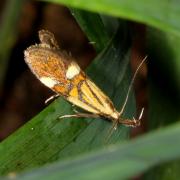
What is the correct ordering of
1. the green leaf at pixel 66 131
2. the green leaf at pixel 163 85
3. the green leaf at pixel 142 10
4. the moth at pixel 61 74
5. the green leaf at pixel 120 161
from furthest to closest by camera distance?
the moth at pixel 61 74 → the green leaf at pixel 163 85 → the green leaf at pixel 66 131 → the green leaf at pixel 142 10 → the green leaf at pixel 120 161

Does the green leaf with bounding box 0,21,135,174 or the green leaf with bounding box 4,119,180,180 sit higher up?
the green leaf with bounding box 4,119,180,180

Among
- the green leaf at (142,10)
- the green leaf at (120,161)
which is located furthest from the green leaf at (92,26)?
the green leaf at (120,161)

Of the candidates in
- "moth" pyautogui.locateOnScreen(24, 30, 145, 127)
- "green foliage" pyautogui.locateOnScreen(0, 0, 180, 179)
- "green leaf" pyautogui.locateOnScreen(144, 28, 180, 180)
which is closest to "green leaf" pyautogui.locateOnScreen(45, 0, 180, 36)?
"green foliage" pyautogui.locateOnScreen(0, 0, 180, 179)

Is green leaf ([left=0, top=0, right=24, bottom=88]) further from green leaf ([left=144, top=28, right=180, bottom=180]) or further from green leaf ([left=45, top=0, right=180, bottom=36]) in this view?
green leaf ([left=45, top=0, right=180, bottom=36])

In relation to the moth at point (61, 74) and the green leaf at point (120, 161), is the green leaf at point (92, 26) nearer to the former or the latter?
the moth at point (61, 74)

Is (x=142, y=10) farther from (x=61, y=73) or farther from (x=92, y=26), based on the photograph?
(x=61, y=73)

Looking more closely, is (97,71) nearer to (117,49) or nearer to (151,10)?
(117,49)
